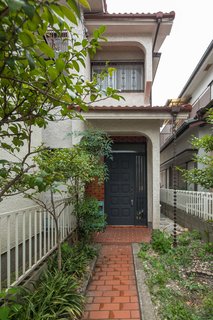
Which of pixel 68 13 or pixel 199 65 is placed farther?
pixel 199 65

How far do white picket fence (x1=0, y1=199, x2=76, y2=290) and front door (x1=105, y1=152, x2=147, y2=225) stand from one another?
8.54ft

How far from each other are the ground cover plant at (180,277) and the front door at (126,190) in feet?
7.39

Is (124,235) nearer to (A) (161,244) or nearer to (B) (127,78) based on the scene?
(A) (161,244)

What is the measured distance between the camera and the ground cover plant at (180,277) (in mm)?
3358

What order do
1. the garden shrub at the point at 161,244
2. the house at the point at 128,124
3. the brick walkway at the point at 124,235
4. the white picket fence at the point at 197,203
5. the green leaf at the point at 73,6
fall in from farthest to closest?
the house at the point at 128,124 < the brick walkway at the point at 124,235 < the white picket fence at the point at 197,203 < the garden shrub at the point at 161,244 < the green leaf at the point at 73,6

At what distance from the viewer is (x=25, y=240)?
4.42 metres

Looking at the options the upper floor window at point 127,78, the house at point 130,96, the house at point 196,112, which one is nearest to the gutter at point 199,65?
the house at point 196,112

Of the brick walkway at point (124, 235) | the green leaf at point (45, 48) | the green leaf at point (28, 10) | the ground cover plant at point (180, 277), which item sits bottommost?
the brick walkway at point (124, 235)

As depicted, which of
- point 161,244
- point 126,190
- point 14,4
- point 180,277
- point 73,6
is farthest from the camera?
point 126,190

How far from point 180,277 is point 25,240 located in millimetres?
2897

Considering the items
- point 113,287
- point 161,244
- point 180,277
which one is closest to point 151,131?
point 161,244

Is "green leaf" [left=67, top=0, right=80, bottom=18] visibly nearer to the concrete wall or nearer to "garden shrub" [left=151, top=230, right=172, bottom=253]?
"garden shrub" [left=151, top=230, right=172, bottom=253]

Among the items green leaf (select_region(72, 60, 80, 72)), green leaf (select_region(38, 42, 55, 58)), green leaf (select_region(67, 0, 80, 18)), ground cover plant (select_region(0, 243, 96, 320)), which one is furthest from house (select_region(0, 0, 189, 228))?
green leaf (select_region(67, 0, 80, 18))

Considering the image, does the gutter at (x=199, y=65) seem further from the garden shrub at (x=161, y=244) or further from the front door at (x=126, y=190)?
the garden shrub at (x=161, y=244)
